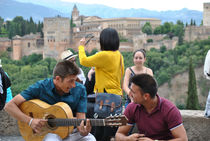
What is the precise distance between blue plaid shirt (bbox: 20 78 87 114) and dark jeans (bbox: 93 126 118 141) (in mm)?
415

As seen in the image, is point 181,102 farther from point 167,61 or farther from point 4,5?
point 4,5

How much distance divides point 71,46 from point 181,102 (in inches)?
659

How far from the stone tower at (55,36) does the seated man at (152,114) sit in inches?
1398

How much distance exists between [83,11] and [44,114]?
336ft

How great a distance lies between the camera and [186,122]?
9.21 ft

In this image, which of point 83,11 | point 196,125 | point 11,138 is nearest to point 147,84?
point 196,125

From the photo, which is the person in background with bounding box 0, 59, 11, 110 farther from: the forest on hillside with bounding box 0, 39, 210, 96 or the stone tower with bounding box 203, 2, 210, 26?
the stone tower with bounding box 203, 2, 210, 26

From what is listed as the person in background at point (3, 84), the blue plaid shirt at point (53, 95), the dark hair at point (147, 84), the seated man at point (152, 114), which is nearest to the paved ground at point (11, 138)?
the person in background at point (3, 84)

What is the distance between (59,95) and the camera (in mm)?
2104

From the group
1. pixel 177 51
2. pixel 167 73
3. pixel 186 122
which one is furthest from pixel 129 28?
pixel 186 122

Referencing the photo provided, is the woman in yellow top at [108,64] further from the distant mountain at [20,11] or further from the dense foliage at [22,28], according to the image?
the distant mountain at [20,11]

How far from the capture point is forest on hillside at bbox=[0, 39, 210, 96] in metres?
27.1

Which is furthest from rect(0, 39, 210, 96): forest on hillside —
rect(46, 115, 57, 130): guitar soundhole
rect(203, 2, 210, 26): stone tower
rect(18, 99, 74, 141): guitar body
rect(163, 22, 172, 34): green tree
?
rect(46, 115, 57, 130): guitar soundhole

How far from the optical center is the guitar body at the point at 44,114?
196 centimetres
